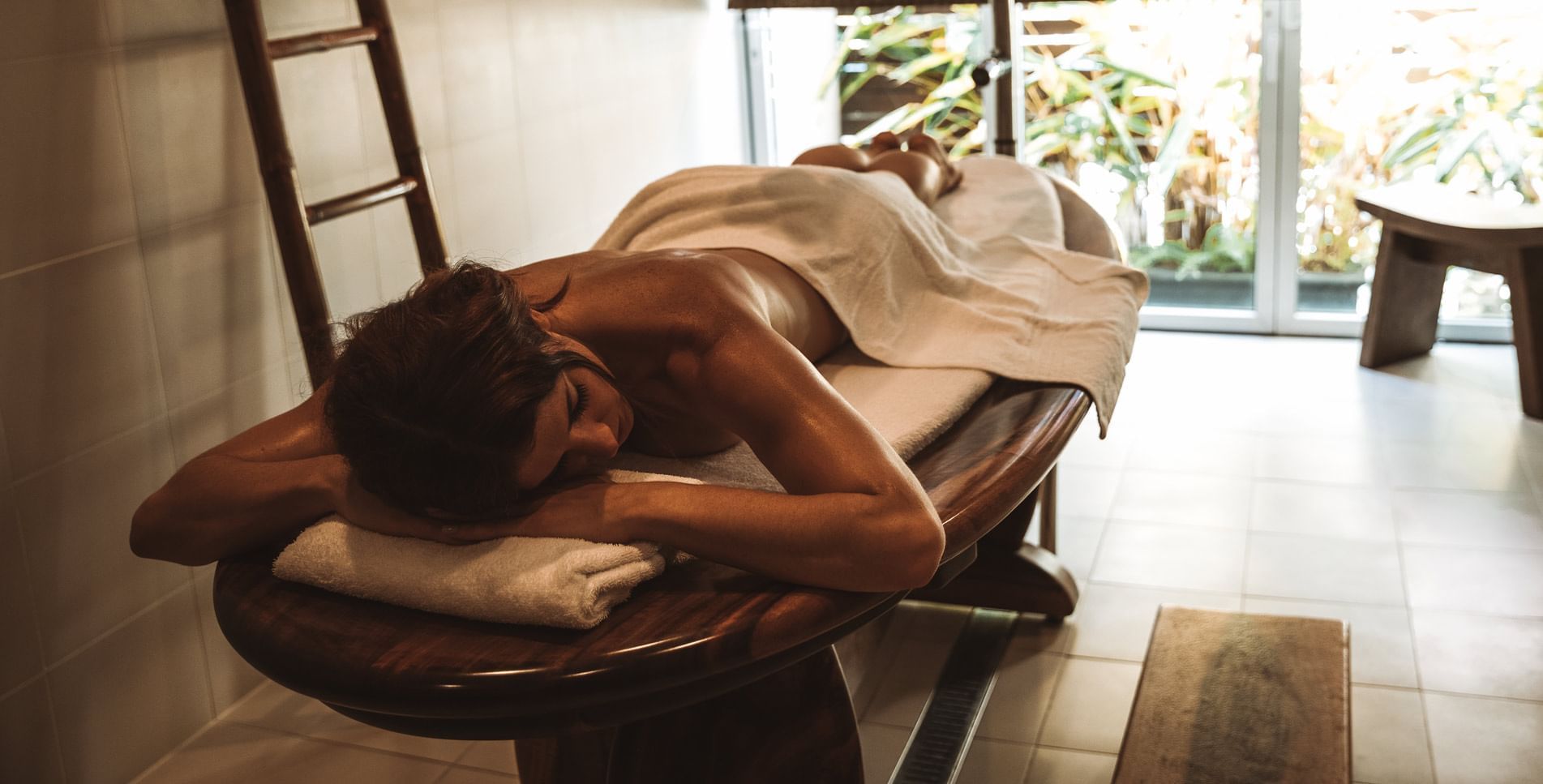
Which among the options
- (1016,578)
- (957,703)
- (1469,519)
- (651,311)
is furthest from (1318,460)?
(651,311)

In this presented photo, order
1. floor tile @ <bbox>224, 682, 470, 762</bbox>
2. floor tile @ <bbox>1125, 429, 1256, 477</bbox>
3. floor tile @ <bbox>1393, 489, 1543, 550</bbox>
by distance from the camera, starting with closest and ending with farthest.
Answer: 1. floor tile @ <bbox>224, 682, 470, 762</bbox>
2. floor tile @ <bbox>1393, 489, 1543, 550</bbox>
3. floor tile @ <bbox>1125, 429, 1256, 477</bbox>

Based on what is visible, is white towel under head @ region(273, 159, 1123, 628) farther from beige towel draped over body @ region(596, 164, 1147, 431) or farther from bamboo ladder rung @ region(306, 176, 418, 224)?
bamboo ladder rung @ region(306, 176, 418, 224)

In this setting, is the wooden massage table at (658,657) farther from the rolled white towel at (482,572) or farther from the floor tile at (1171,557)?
the floor tile at (1171,557)

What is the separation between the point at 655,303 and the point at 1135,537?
1.69 metres

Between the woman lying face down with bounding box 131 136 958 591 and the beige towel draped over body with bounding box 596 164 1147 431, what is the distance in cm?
57

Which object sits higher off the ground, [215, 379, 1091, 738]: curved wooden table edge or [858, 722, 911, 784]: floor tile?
[215, 379, 1091, 738]: curved wooden table edge

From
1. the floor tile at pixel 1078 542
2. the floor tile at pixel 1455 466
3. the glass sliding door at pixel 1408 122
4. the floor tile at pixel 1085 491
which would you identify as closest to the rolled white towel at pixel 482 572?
the floor tile at pixel 1078 542

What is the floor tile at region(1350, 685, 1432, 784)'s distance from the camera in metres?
1.88

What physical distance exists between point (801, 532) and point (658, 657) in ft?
0.57

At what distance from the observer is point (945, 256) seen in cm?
213

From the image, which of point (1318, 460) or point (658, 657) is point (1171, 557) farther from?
point (658, 657)

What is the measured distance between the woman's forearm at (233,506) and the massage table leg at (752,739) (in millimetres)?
395

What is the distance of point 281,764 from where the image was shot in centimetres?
208

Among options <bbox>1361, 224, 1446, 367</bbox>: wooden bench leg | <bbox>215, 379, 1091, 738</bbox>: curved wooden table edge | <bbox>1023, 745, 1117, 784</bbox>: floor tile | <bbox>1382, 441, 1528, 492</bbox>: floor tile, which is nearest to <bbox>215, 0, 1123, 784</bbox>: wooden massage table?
<bbox>215, 379, 1091, 738</bbox>: curved wooden table edge
